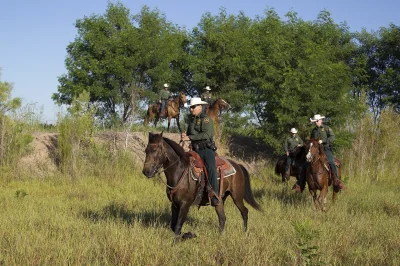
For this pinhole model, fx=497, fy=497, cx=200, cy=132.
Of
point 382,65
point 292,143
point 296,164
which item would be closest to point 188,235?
point 296,164

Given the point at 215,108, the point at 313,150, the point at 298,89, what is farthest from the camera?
the point at 215,108

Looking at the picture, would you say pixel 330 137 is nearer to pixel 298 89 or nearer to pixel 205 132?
pixel 205 132

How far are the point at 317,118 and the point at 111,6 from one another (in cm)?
2621

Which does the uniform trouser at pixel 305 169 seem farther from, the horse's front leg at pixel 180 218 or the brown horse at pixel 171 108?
the brown horse at pixel 171 108

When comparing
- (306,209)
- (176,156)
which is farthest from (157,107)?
(176,156)

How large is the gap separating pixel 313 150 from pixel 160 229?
17.9 feet

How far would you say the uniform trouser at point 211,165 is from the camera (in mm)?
9461

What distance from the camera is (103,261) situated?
6.78m

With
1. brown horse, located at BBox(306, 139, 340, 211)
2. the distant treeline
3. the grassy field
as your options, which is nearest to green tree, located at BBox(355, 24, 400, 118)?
the distant treeline

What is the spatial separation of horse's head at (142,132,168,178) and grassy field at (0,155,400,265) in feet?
3.34

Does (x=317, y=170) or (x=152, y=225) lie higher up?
(x=317, y=170)

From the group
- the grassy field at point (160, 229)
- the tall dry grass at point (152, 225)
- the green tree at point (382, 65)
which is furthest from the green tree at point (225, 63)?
the grassy field at point (160, 229)

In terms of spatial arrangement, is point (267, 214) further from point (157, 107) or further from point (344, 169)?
point (157, 107)

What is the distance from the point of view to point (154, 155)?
869 centimetres
